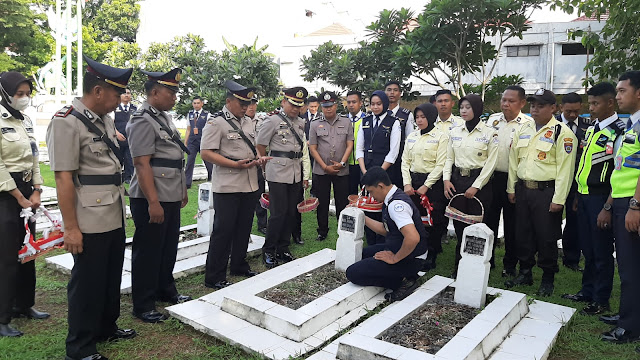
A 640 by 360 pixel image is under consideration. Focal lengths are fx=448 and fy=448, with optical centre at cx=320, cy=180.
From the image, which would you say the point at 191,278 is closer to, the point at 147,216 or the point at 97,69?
the point at 147,216

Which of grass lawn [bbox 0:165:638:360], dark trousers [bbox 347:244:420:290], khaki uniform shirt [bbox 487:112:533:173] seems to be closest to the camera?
grass lawn [bbox 0:165:638:360]

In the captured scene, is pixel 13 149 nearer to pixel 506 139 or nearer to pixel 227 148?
pixel 227 148

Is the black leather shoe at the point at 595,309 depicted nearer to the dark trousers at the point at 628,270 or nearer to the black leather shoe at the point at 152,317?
the dark trousers at the point at 628,270

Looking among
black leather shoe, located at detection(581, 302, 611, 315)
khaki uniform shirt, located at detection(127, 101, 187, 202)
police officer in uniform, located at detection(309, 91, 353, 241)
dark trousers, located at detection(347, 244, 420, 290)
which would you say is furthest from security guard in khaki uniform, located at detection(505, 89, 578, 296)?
khaki uniform shirt, located at detection(127, 101, 187, 202)

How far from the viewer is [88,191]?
302cm

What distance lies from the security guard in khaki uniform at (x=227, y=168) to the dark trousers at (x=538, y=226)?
273 cm

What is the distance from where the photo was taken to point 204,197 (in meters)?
6.26

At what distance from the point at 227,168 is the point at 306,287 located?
1.43 meters

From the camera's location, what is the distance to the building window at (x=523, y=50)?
1745 centimetres

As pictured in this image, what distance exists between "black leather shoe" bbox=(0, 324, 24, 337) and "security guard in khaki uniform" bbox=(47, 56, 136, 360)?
756 mm

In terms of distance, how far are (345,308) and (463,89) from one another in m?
7.81

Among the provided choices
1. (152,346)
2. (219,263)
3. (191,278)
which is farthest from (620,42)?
(152,346)

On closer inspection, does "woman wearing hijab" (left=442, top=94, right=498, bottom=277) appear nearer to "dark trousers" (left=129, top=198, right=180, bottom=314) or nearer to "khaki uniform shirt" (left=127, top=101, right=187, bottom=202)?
"khaki uniform shirt" (left=127, top=101, right=187, bottom=202)

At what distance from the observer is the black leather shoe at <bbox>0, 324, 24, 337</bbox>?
3.43m
